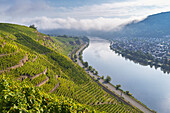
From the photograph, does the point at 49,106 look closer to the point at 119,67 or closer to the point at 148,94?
the point at 148,94

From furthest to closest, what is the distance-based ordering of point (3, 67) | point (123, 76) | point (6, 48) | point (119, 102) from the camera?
point (123, 76)
point (119, 102)
point (6, 48)
point (3, 67)

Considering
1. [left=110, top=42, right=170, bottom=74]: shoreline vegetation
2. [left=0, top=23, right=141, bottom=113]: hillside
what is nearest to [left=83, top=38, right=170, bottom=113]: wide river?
[left=110, top=42, right=170, bottom=74]: shoreline vegetation

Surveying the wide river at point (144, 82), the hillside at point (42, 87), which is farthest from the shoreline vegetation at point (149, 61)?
the hillside at point (42, 87)

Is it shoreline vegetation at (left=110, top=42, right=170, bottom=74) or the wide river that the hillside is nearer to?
the wide river

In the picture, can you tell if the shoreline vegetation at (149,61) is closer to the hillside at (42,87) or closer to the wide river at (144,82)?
the wide river at (144,82)

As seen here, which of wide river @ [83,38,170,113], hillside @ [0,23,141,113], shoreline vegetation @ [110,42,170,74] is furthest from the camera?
shoreline vegetation @ [110,42,170,74]

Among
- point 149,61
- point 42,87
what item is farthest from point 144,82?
point 42,87

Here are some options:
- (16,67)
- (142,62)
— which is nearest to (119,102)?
(16,67)

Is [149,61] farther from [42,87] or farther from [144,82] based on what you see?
[42,87]

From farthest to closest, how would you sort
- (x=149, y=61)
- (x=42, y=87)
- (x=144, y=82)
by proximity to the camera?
1. (x=149, y=61)
2. (x=144, y=82)
3. (x=42, y=87)

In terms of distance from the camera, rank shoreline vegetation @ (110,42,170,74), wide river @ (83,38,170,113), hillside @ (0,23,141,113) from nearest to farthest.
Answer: hillside @ (0,23,141,113), wide river @ (83,38,170,113), shoreline vegetation @ (110,42,170,74)

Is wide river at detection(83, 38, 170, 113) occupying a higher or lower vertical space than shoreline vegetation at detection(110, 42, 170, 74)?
lower
